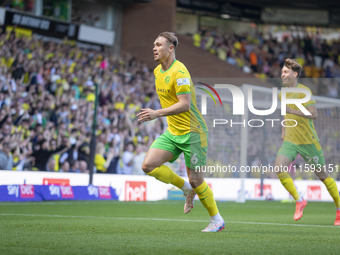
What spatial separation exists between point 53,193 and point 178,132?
7698mm

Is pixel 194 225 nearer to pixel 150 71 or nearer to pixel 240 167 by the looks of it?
pixel 240 167

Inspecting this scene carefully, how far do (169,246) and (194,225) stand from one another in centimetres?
296

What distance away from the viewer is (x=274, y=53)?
1282 inches

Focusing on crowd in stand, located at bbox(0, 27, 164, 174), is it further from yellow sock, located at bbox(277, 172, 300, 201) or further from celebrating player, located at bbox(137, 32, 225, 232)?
celebrating player, located at bbox(137, 32, 225, 232)

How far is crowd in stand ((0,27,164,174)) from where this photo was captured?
620 inches

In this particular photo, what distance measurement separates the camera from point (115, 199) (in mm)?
16109

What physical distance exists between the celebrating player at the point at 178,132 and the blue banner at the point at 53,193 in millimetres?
6884

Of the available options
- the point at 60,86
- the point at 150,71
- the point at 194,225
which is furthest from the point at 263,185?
the point at 194,225

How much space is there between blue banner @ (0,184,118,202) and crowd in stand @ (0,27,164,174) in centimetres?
83

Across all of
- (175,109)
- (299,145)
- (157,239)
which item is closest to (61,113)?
(299,145)

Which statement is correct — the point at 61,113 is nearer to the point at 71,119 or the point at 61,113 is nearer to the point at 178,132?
the point at 71,119

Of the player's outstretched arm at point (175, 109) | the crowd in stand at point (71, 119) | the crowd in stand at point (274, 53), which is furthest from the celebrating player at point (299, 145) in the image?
the crowd in stand at point (274, 53)

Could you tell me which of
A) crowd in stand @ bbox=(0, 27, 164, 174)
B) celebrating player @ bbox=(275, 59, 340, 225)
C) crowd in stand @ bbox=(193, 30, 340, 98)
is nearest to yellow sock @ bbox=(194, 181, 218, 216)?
celebrating player @ bbox=(275, 59, 340, 225)

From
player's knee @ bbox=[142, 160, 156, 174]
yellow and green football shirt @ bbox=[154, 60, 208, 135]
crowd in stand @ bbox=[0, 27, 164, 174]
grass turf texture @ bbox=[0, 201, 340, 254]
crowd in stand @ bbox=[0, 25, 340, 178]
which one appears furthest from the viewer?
crowd in stand @ bbox=[0, 27, 164, 174]
